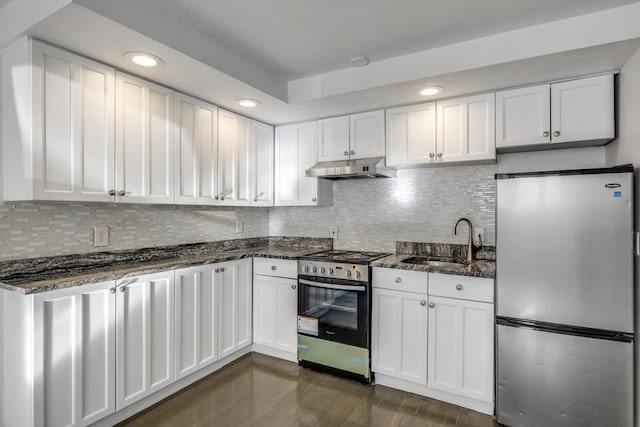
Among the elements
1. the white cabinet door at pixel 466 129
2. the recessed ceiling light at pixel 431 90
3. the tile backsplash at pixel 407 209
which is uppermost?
the recessed ceiling light at pixel 431 90

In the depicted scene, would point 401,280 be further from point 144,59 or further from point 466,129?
point 144,59

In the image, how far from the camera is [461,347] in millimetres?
2273

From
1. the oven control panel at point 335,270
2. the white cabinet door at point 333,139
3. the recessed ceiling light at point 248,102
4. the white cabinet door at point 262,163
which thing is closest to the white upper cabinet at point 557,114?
the white cabinet door at point 333,139

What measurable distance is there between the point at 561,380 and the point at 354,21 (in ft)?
7.94

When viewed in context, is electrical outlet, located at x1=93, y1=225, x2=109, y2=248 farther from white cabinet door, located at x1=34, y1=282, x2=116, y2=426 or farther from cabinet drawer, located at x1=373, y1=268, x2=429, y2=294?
cabinet drawer, located at x1=373, y1=268, x2=429, y2=294

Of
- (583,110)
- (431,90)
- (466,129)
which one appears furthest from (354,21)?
(583,110)

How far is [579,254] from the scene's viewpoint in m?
1.91

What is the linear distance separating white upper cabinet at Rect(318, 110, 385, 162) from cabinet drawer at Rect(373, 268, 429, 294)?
1.01 meters

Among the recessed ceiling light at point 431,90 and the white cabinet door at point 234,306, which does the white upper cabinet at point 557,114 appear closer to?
the recessed ceiling light at point 431,90

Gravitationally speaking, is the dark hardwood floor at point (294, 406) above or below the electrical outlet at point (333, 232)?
below

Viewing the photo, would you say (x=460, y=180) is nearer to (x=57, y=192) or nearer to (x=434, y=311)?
(x=434, y=311)

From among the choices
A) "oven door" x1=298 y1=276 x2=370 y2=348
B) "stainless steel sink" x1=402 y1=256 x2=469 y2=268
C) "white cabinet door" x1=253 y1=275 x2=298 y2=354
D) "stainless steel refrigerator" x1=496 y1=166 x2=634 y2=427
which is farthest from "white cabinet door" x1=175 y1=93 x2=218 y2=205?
"stainless steel refrigerator" x1=496 y1=166 x2=634 y2=427

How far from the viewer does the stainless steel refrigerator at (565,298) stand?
183cm

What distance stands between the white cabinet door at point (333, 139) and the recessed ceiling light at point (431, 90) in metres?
0.76
